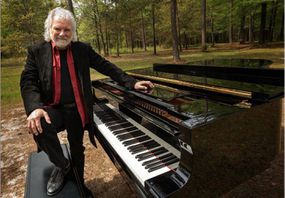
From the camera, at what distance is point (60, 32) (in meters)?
2.35

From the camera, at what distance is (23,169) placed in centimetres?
397

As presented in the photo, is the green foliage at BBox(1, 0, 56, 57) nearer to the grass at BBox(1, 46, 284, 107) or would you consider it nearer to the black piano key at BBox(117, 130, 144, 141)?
the grass at BBox(1, 46, 284, 107)

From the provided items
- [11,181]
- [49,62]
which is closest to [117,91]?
[49,62]

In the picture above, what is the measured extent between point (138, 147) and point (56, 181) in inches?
37.7

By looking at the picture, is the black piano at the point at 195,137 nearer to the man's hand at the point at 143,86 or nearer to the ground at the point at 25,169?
the man's hand at the point at 143,86

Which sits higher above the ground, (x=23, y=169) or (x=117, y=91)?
(x=117, y=91)

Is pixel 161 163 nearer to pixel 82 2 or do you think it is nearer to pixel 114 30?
pixel 114 30

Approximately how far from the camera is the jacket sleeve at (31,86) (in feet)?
6.90

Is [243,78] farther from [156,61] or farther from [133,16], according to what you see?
[133,16]

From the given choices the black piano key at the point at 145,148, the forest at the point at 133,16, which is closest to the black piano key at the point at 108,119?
the black piano key at the point at 145,148

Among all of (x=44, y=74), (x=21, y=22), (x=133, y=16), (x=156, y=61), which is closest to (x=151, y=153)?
(x=44, y=74)

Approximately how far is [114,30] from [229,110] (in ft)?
84.1

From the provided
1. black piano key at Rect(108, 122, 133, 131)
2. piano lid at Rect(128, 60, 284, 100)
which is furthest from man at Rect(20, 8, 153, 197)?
piano lid at Rect(128, 60, 284, 100)

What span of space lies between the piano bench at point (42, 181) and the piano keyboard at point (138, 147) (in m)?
0.58
